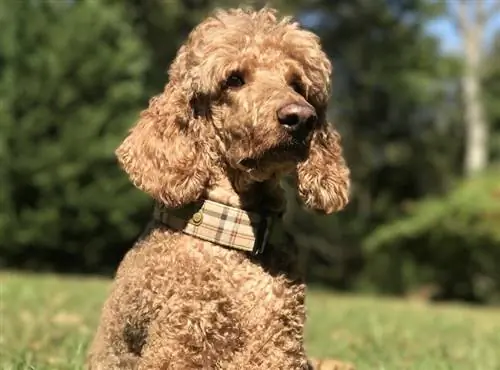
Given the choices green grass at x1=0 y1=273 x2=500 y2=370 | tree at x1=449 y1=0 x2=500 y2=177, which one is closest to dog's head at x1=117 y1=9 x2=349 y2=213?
green grass at x1=0 y1=273 x2=500 y2=370

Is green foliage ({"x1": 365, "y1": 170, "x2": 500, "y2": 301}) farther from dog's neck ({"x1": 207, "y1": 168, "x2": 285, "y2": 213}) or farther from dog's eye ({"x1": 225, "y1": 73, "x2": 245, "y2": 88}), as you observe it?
dog's eye ({"x1": 225, "y1": 73, "x2": 245, "y2": 88})

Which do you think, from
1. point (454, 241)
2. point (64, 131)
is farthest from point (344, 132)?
point (64, 131)

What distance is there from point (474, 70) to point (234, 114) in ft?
80.6

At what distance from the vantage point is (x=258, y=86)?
323cm

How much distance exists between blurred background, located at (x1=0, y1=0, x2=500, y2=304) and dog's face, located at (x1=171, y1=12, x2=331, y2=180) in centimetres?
1544

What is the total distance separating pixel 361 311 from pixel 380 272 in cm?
1339

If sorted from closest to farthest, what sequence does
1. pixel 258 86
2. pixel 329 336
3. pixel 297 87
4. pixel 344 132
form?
pixel 258 86
pixel 297 87
pixel 329 336
pixel 344 132

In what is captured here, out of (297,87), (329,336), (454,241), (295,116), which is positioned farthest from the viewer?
(454,241)

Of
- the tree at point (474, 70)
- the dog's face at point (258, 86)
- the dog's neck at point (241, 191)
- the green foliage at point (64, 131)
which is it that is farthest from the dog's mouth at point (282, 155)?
the tree at point (474, 70)

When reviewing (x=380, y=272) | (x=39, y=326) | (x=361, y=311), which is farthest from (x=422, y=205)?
(x=39, y=326)

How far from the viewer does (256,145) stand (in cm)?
313

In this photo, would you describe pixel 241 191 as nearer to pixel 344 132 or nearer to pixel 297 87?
pixel 297 87

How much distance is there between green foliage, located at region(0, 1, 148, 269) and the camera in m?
18.4

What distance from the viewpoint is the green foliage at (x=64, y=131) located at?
1842cm
